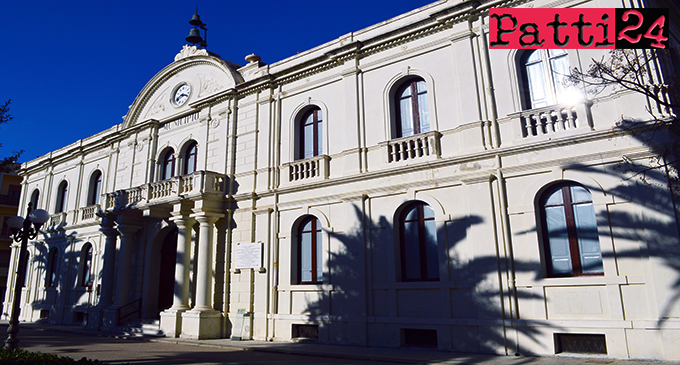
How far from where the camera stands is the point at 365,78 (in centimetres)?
1548

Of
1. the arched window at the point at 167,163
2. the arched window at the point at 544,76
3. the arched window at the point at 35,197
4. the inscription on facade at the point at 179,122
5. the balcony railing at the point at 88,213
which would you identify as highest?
the inscription on facade at the point at 179,122

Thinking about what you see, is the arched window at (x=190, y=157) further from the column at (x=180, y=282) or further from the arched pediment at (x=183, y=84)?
the column at (x=180, y=282)

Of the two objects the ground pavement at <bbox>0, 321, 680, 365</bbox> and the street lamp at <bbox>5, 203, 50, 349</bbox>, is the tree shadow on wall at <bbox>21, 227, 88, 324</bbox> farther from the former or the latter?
the street lamp at <bbox>5, 203, 50, 349</bbox>

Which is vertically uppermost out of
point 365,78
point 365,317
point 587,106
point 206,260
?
point 365,78

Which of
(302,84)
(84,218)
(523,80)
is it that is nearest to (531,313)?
(523,80)

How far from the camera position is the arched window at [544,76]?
12141mm

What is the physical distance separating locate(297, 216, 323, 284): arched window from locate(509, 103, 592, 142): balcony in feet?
22.5

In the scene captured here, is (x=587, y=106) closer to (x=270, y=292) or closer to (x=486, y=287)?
(x=486, y=287)

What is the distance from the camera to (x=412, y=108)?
47.6ft

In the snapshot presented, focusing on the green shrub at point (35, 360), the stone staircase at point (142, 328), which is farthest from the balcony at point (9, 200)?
the green shrub at point (35, 360)

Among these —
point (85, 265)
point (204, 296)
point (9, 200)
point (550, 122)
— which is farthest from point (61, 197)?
point (550, 122)

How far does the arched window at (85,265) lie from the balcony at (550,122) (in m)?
20.6

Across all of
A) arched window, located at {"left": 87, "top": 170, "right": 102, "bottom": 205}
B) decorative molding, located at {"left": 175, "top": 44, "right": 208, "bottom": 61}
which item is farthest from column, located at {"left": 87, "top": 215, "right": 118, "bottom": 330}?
decorative molding, located at {"left": 175, "top": 44, "right": 208, "bottom": 61}

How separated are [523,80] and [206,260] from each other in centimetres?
1173
